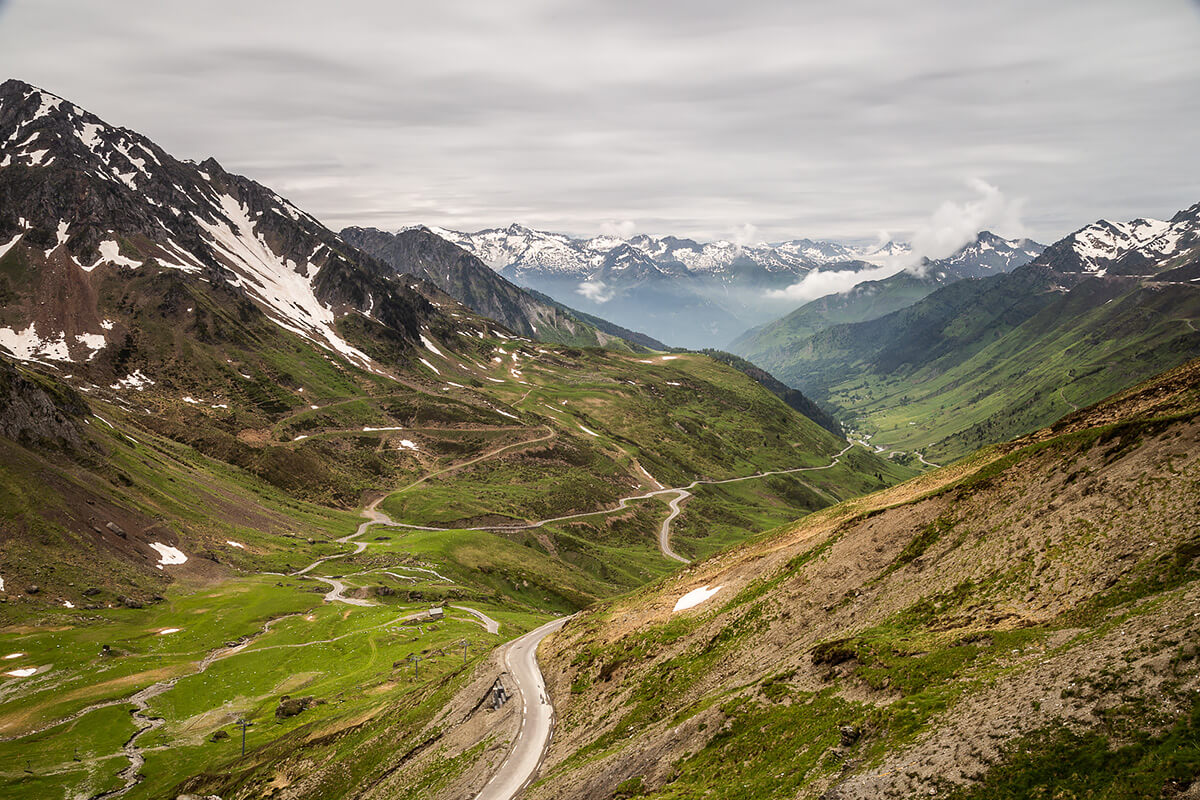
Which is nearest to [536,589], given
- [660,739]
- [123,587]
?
[123,587]

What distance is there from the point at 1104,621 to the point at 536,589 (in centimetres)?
14710

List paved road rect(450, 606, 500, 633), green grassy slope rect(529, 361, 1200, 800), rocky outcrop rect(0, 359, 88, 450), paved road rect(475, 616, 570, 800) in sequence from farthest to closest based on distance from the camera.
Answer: rocky outcrop rect(0, 359, 88, 450) → paved road rect(450, 606, 500, 633) → paved road rect(475, 616, 570, 800) → green grassy slope rect(529, 361, 1200, 800)

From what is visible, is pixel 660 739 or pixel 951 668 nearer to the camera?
pixel 951 668

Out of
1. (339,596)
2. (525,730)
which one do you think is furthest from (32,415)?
(525,730)

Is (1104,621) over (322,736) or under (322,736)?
over

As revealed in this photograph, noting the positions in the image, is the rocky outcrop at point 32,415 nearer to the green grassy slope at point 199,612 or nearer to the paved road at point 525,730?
the green grassy slope at point 199,612

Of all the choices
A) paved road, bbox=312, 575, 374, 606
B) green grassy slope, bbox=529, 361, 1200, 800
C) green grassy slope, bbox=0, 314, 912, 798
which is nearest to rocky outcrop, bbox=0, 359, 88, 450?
green grassy slope, bbox=0, 314, 912, 798

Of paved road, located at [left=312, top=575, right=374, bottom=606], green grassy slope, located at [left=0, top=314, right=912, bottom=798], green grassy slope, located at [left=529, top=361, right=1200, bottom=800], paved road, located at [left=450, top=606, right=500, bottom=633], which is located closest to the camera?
green grassy slope, located at [left=529, top=361, right=1200, bottom=800]

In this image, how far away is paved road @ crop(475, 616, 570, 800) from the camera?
49.6m

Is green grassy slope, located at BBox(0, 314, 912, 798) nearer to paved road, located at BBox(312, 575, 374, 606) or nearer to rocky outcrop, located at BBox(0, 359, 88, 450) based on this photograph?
paved road, located at BBox(312, 575, 374, 606)

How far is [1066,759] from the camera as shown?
22.7 meters

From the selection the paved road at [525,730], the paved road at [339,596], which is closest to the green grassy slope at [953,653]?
the paved road at [525,730]

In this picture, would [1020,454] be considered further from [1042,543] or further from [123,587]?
[123,587]

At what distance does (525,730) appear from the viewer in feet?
189
